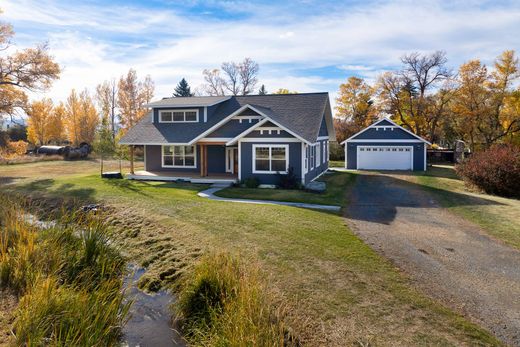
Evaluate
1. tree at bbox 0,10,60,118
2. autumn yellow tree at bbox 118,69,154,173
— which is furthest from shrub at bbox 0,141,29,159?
autumn yellow tree at bbox 118,69,154,173

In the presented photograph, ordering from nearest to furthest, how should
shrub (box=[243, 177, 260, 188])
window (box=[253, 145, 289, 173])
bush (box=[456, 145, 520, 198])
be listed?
bush (box=[456, 145, 520, 198]) < shrub (box=[243, 177, 260, 188]) < window (box=[253, 145, 289, 173])

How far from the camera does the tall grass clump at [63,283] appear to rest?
5.48m

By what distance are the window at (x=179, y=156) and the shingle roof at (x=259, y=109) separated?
1034mm

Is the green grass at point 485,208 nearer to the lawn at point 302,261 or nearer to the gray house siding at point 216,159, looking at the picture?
the lawn at point 302,261

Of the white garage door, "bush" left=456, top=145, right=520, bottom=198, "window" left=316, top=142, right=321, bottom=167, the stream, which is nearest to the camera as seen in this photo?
the stream

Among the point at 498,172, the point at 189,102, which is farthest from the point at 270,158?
the point at 498,172

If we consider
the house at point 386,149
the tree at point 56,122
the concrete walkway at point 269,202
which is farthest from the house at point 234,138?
the tree at point 56,122

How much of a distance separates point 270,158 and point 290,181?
1.77 m

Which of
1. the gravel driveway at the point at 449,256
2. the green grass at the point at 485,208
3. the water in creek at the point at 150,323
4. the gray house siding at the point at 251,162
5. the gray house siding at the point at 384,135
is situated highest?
the gray house siding at the point at 384,135

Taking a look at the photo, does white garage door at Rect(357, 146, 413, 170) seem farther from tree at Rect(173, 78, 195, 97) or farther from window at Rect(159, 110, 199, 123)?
tree at Rect(173, 78, 195, 97)

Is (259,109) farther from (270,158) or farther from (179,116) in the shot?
(179,116)

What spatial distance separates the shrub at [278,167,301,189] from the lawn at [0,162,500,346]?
3.17m

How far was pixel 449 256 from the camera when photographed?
9609 millimetres

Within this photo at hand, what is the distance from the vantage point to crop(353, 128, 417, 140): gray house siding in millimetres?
31541
